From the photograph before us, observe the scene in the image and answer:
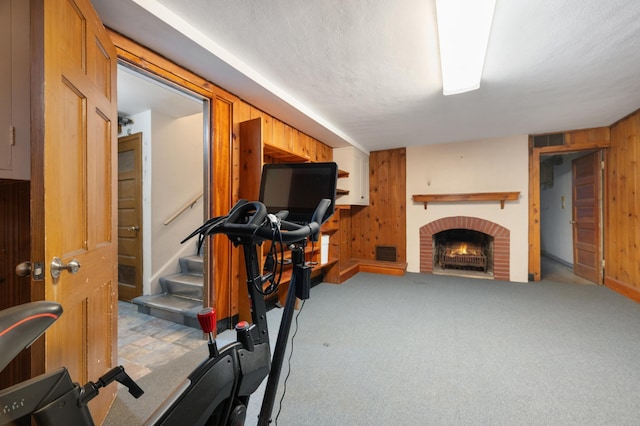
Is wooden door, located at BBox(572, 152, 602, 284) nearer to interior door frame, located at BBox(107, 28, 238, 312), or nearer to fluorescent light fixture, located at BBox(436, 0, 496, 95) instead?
fluorescent light fixture, located at BBox(436, 0, 496, 95)

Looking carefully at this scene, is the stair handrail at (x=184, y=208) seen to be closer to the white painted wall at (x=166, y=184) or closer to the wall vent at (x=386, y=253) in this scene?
the white painted wall at (x=166, y=184)

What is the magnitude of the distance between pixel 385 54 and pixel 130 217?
3453mm

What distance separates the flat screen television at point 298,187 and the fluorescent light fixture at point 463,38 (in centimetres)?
110

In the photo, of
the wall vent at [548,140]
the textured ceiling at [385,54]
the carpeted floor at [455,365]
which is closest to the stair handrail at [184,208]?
the textured ceiling at [385,54]

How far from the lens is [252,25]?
167 cm

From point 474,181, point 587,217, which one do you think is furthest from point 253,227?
point 587,217

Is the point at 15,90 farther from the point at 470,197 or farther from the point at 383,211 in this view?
the point at 470,197

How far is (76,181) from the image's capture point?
44.0 inches

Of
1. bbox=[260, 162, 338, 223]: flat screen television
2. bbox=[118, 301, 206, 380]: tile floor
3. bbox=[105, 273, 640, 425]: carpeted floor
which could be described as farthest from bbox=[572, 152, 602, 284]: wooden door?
bbox=[118, 301, 206, 380]: tile floor

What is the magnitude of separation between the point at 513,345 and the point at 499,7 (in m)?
2.37

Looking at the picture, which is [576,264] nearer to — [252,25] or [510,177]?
[510,177]

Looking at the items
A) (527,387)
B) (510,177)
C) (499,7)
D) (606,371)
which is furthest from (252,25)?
(510,177)

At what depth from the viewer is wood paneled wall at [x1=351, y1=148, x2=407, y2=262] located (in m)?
4.84

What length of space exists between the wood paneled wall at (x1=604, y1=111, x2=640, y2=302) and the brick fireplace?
44.4 inches
